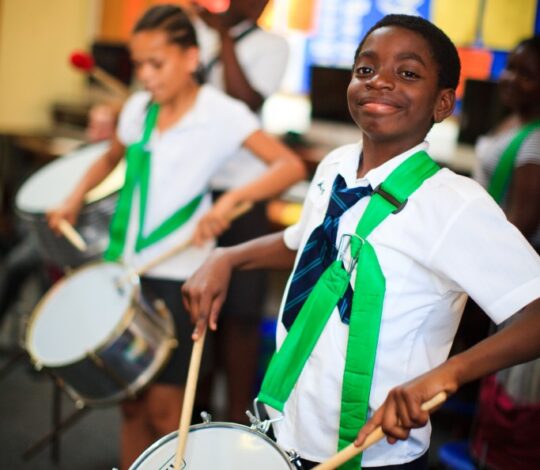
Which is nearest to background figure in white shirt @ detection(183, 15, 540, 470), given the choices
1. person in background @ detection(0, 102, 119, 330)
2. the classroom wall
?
person in background @ detection(0, 102, 119, 330)

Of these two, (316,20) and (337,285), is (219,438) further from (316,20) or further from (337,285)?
(316,20)

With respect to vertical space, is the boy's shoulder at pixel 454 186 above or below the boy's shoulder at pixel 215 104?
above

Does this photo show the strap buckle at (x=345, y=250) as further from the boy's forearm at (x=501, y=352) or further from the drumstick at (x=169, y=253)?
the drumstick at (x=169, y=253)

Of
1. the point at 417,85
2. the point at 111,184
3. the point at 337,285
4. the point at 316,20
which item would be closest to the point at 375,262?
the point at 337,285

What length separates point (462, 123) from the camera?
408 cm

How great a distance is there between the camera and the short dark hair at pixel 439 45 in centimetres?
134

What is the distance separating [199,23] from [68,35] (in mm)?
3890

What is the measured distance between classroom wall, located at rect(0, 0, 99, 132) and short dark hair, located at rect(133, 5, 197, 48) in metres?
3.92

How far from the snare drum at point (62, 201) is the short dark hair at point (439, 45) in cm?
142

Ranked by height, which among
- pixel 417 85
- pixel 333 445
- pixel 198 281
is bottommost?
pixel 333 445

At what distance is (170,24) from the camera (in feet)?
7.64

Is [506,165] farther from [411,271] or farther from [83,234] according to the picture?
[83,234]

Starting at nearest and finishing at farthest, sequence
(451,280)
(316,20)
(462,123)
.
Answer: (451,280)
(462,123)
(316,20)

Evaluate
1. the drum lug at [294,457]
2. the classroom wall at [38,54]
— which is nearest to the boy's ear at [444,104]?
the drum lug at [294,457]
